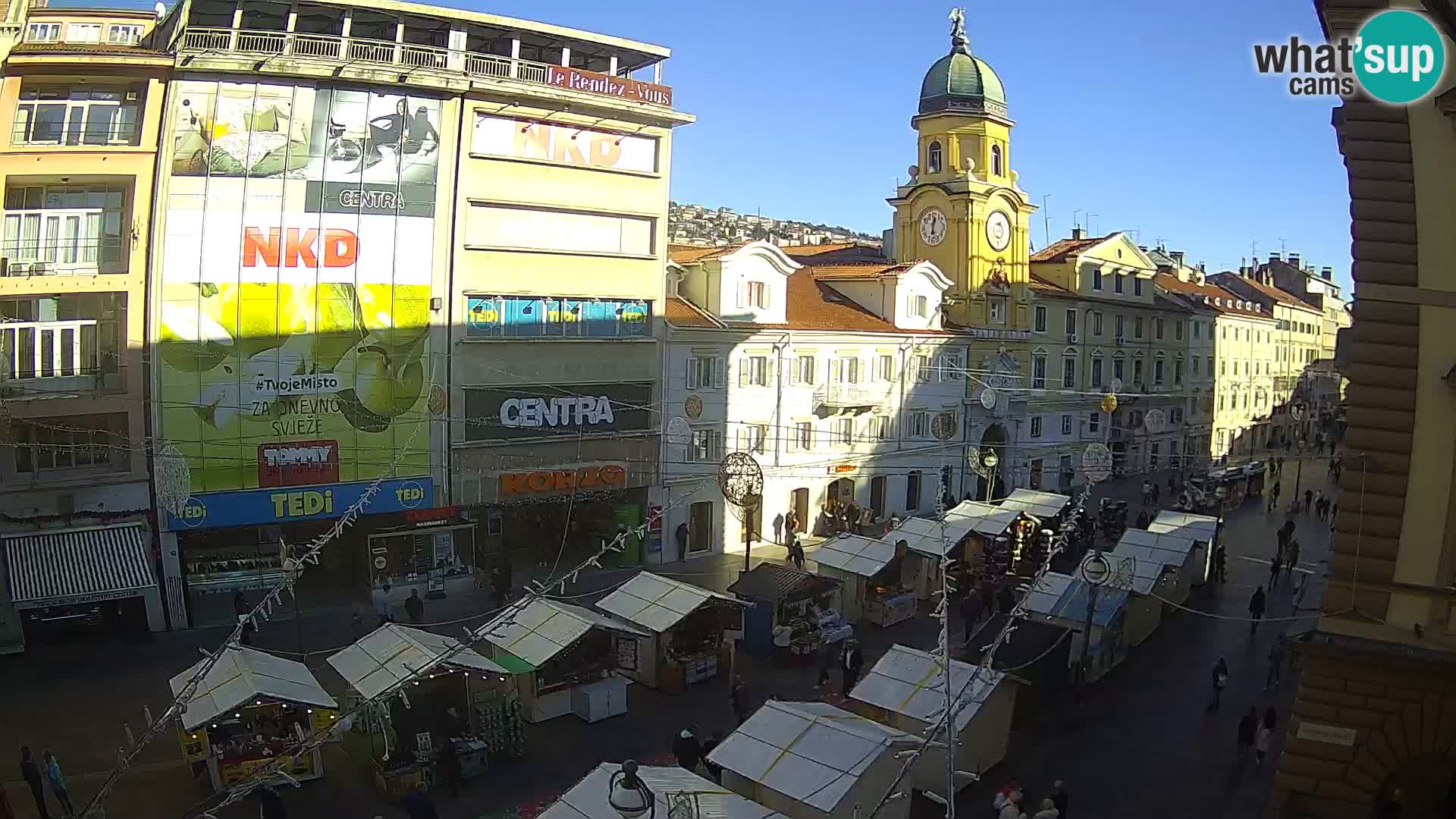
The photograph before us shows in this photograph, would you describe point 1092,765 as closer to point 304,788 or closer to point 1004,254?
point 304,788

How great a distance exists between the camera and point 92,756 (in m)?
19.3

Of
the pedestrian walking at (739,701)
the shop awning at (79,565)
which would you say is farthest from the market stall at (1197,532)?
the shop awning at (79,565)

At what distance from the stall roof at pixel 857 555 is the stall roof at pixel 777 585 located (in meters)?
1.55

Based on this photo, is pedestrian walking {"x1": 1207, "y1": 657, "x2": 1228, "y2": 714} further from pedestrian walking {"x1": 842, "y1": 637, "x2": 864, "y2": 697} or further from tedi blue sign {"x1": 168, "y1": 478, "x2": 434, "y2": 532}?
tedi blue sign {"x1": 168, "y1": 478, "x2": 434, "y2": 532}

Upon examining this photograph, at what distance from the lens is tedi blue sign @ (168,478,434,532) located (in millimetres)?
27516

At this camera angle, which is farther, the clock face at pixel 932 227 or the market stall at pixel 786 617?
the clock face at pixel 932 227

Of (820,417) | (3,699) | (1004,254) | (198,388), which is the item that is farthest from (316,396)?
(1004,254)

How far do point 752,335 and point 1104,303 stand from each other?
85.3 ft

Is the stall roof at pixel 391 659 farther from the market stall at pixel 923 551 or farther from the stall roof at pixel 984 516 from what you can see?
the stall roof at pixel 984 516

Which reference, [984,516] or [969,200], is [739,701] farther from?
[969,200]

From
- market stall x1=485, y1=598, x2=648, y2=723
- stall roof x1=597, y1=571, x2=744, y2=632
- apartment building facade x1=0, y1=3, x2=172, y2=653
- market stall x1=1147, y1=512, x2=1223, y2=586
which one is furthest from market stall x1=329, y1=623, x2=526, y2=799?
market stall x1=1147, y1=512, x2=1223, y2=586

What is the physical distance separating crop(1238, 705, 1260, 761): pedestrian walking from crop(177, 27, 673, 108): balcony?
2453cm

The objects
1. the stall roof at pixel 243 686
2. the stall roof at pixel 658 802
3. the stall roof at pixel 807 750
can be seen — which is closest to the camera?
the stall roof at pixel 658 802

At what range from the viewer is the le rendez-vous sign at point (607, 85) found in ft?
106
